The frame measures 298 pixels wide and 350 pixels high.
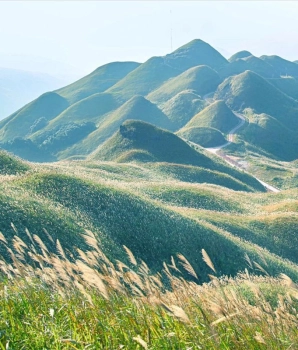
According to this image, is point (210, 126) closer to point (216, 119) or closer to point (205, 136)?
point (216, 119)

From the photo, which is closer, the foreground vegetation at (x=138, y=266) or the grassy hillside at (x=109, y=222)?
the foreground vegetation at (x=138, y=266)

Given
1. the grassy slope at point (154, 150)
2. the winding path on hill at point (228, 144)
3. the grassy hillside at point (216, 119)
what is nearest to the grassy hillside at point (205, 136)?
the winding path on hill at point (228, 144)

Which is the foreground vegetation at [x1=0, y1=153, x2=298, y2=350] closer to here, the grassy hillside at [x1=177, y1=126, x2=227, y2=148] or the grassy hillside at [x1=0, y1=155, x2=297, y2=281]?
the grassy hillside at [x1=0, y1=155, x2=297, y2=281]

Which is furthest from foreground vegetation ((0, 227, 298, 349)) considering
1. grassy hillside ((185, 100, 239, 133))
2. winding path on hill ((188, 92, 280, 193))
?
grassy hillside ((185, 100, 239, 133))

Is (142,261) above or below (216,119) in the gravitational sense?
above

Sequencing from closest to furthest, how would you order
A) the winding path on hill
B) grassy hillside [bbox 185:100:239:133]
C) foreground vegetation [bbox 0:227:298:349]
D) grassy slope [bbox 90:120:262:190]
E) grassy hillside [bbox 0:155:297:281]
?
foreground vegetation [bbox 0:227:298:349] → grassy hillside [bbox 0:155:297:281] → grassy slope [bbox 90:120:262:190] → the winding path on hill → grassy hillside [bbox 185:100:239:133]

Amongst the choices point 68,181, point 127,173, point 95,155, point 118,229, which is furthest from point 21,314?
point 95,155

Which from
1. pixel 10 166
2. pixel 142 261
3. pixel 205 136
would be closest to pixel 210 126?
pixel 205 136

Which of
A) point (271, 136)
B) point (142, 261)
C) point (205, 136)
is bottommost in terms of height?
point (271, 136)

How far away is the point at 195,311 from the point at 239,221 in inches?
1510

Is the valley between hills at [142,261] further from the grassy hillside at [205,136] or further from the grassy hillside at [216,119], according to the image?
the grassy hillside at [216,119]

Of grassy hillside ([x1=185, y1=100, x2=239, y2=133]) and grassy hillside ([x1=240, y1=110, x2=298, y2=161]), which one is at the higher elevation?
grassy hillside ([x1=185, y1=100, x2=239, y2=133])

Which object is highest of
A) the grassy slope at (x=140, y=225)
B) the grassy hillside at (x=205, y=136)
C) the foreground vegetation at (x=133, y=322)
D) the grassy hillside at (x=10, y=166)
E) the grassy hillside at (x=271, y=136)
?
the grassy hillside at (x=10, y=166)

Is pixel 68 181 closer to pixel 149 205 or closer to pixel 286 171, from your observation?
pixel 149 205
